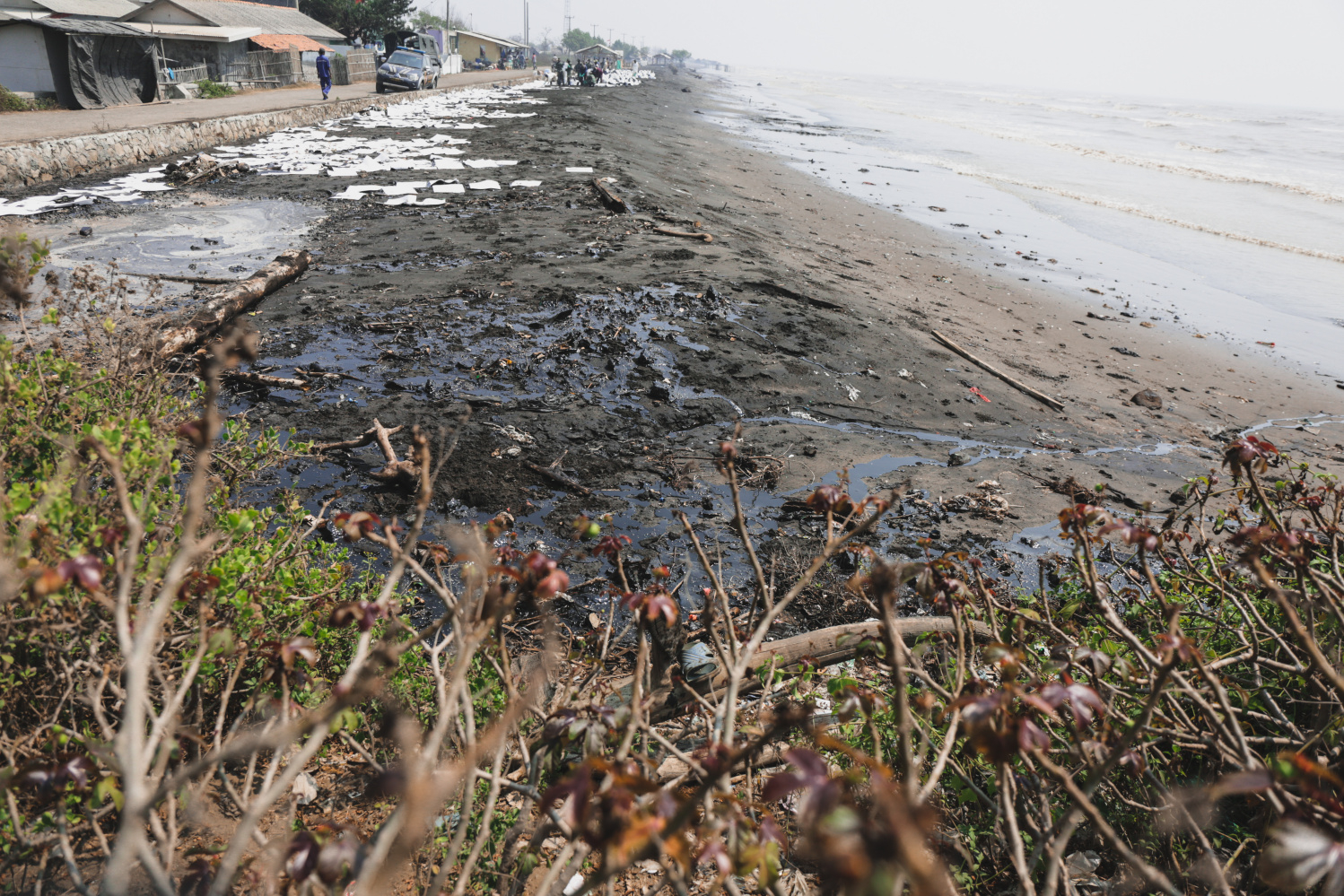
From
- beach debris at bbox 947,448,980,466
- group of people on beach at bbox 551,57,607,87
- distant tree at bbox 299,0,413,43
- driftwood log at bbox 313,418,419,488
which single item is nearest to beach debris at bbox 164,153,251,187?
driftwood log at bbox 313,418,419,488

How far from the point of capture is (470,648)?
1246mm

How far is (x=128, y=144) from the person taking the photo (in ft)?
50.3

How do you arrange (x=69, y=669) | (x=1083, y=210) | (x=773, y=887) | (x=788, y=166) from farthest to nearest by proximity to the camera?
1. (x=788, y=166)
2. (x=1083, y=210)
3. (x=69, y=669)
4. (x=773, y=887)

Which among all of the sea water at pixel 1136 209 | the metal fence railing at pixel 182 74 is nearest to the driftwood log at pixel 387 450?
the sea water at pixel 1136 209

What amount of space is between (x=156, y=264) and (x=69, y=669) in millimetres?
9290

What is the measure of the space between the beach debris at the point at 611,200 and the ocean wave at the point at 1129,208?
15.4 m

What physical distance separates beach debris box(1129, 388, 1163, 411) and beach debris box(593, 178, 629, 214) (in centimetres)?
851

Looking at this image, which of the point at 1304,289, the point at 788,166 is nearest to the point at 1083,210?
the point at 1304,289

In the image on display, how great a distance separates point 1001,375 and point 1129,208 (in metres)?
16.8

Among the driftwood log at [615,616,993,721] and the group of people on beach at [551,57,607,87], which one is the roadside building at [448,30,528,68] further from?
the driftwood log at [615,616,993,721]

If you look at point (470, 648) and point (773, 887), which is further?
point (773, 887)

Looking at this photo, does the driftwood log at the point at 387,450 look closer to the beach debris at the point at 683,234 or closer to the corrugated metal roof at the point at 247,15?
the beach debris at the point at 683,234

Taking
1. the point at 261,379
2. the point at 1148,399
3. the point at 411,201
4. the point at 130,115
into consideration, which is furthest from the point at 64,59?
the point at 1148,399

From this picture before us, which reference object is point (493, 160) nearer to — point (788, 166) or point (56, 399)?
point (788, 166)
